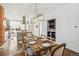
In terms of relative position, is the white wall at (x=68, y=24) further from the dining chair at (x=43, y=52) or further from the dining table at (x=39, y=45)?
the dining chair at (x=43, y=52)

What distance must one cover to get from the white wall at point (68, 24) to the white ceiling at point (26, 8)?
10 cm

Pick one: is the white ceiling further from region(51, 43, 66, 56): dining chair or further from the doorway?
region(51, 43, 66, 56): dining chair

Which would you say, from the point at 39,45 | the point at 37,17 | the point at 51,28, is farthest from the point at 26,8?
the point at 39,45

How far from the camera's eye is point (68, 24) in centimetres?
217

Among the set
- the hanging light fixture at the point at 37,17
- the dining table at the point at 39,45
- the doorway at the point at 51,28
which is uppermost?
the hanging light fixture at the point at 37,17

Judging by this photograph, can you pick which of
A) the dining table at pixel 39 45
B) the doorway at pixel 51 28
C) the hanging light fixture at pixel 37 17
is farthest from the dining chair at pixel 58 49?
the hanging light fixture at pixel 37 17

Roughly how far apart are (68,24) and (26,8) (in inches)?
34.1

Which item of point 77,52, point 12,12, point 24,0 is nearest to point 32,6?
point 24,0

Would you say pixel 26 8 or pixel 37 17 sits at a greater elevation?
pixel 26 8

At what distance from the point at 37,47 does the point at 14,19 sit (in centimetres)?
70

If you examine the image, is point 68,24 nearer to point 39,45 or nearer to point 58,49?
point 58,49

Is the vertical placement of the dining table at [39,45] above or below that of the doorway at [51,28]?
below

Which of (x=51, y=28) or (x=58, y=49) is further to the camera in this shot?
(x=51, y=28)

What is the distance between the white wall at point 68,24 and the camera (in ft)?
6.97
